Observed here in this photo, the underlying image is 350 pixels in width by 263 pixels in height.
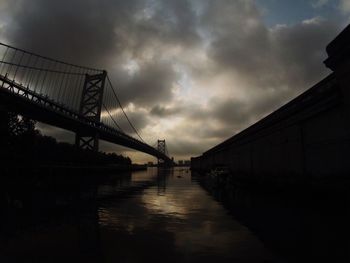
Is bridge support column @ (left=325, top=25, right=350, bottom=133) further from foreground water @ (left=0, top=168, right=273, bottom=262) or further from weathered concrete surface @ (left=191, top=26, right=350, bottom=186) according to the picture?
foreground water @ (left=0, top=168, right=273, bottom=262)

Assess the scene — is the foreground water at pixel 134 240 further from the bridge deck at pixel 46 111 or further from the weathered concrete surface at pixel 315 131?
the bridge deck at pixel 46 111

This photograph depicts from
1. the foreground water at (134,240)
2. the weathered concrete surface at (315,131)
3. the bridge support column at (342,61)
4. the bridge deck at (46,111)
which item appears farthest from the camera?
the bridge deck at (46,111)

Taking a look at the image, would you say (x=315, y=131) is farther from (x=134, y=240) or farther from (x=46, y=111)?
(x=46, y=111)

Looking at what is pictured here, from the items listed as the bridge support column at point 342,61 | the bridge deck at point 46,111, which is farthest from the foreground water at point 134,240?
the bridge deck at point 46,111

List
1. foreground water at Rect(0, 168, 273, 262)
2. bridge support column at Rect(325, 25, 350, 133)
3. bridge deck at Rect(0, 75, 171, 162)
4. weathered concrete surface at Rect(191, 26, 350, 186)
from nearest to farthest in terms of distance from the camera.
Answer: foreground water at Rect(0, 168, 273, 262) → bridge support column at Rect(325, 25, 350, 133) → weathered concrete surface at Rect(191, 26, 350, 186) → bridge deck at Rect(0, 75, 171, 162)

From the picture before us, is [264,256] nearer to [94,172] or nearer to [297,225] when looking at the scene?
[297,225]

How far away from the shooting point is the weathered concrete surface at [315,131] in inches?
602

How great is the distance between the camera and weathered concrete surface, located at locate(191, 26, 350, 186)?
15.3 meters

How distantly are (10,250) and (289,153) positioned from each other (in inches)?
798

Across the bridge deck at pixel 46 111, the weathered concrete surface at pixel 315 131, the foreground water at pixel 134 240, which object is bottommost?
the foreground water at pixel 134 240

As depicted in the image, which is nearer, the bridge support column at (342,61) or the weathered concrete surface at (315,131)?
the bridge support column at (342,61)

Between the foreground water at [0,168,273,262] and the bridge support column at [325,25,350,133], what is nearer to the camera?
the foreground water at [0,168,273,262]

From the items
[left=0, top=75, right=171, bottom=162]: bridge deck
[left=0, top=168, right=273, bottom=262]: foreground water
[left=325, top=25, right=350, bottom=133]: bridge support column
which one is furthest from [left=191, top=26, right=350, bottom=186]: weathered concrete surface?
[left=0, top=75, right=171, bottom=162]: bridge deck

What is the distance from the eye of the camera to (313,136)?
20.2m
